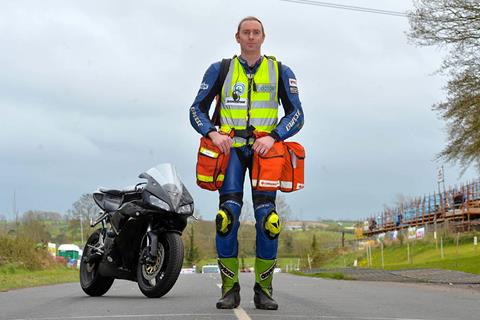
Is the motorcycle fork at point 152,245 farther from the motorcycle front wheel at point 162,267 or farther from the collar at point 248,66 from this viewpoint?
the collar at point 248,66

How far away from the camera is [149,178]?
356 inches

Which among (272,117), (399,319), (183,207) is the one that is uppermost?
(272,117)

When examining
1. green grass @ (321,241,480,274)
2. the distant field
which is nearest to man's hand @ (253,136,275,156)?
green grass @ (321,241,480,274)

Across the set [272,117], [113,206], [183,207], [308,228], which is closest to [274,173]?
[272,117]

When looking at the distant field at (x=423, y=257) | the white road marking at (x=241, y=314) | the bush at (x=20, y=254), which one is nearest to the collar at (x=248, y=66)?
the white road marking at (x=241, y=314)

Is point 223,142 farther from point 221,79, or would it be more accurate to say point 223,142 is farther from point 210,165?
point 221,79

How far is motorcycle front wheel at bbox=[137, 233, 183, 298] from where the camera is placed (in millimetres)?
8547

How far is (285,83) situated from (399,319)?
2.12m

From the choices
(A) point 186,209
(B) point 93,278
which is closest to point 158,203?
(A) point 186,209

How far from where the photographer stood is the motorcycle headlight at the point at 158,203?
8672 mm

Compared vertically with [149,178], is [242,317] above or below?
below

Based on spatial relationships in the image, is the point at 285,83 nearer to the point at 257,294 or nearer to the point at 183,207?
the point at 257,294

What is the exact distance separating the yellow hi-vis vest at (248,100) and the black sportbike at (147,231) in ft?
7.74

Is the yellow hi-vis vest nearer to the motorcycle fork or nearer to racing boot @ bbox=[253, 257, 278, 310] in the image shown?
racing boot @ bbox=[253, 257, 278, 310]
